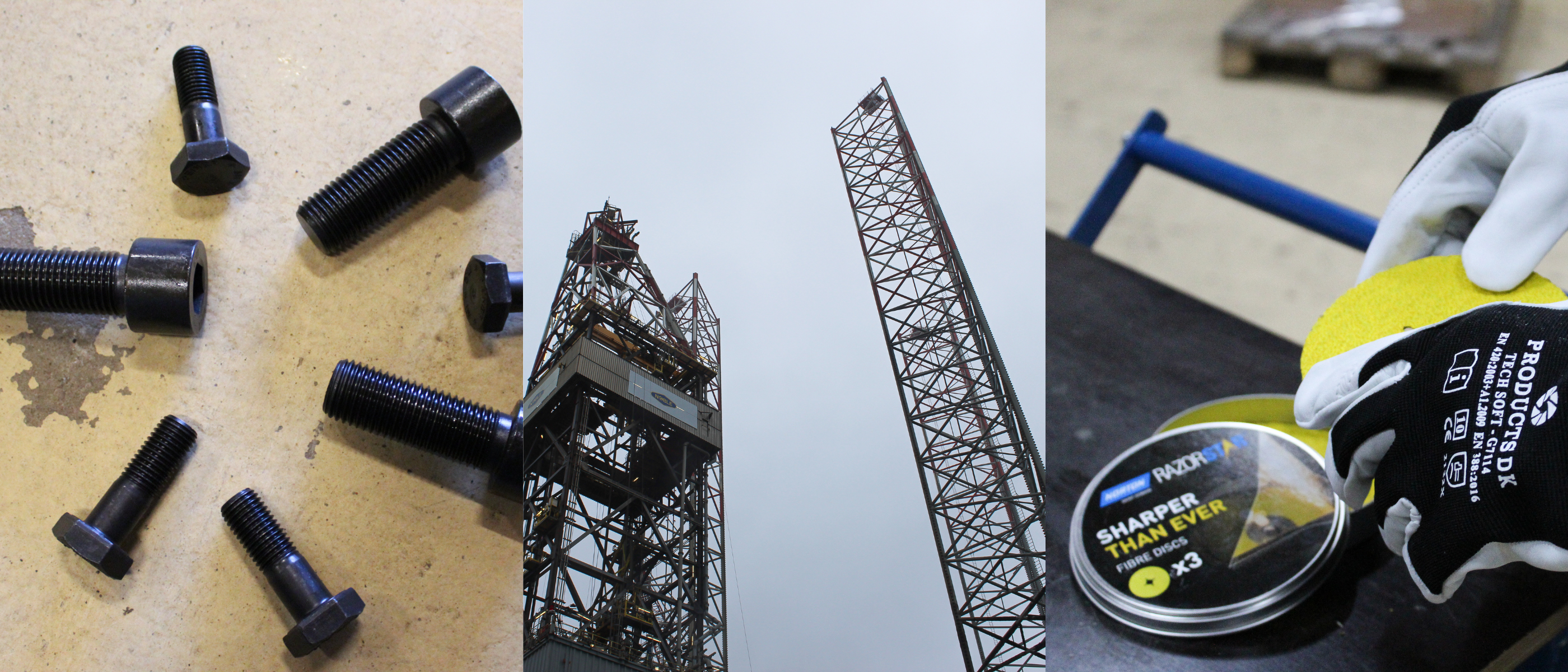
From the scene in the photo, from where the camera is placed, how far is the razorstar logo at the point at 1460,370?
767 millimetres

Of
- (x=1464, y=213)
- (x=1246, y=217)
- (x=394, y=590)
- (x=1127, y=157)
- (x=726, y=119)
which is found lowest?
(x=1246, y=217)

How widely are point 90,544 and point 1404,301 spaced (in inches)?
65.6

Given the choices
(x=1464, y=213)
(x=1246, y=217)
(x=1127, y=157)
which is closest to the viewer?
(x=1464, y=213)

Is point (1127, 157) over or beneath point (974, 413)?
beneath

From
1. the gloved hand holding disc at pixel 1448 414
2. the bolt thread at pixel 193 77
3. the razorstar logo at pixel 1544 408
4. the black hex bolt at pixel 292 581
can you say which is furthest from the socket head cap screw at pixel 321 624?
the razorstar logo at pixel 1544 408

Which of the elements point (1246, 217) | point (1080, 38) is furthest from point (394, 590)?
point (1080, 38)

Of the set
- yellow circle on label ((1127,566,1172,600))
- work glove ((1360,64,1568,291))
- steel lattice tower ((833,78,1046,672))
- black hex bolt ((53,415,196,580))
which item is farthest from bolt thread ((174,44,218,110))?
work glove ((1360,64,1568,291))

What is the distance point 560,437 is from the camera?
2.54 ft

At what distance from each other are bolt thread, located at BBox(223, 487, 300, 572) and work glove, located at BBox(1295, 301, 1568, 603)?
4.36 feet

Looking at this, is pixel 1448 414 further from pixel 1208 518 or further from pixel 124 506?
pixel 124 506

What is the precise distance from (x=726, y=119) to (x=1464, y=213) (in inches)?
31.5

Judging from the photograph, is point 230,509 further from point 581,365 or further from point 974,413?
point 974,413

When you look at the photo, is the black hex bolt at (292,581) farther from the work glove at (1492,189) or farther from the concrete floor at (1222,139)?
the concrete floor at (1222,139)

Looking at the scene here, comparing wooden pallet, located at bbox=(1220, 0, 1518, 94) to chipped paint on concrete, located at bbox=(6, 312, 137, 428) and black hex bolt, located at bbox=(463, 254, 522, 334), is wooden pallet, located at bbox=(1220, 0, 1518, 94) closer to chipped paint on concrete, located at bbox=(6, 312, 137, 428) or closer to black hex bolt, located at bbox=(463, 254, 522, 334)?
black hex bolt, located at bbox=(463, 254, 522, 334)
